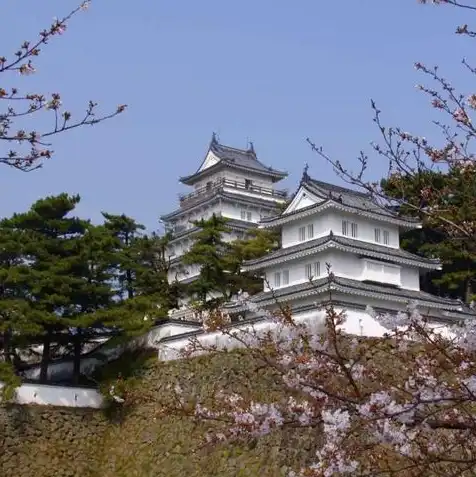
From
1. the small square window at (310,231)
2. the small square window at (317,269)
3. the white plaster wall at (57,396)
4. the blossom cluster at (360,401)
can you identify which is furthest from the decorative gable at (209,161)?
the blossom cluster at (360,401)

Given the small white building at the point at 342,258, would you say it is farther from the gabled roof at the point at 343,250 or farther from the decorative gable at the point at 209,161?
the decorative gable at the point at 209,161

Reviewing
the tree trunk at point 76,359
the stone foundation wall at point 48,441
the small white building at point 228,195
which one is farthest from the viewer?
the small white building at point 228,195

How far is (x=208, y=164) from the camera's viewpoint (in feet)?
121

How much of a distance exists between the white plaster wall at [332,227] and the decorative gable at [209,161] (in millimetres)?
15013

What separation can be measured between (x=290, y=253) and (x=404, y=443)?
16527mm

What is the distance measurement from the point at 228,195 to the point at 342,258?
45.0 ft

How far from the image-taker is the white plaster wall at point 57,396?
57.5 feet

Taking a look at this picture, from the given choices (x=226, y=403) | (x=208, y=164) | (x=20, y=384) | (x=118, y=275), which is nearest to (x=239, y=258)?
(x=118, y=275)

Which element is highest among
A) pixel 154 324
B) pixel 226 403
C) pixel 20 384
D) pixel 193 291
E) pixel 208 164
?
pixel 208 164

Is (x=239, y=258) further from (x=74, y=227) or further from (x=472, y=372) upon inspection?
(x=472, y=372)

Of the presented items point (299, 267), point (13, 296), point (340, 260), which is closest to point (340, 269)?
point (340, 260)

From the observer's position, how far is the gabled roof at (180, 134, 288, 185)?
115 feet

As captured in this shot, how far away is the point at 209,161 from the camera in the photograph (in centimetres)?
3678

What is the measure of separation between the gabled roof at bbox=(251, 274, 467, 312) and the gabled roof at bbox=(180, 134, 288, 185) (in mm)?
15732
